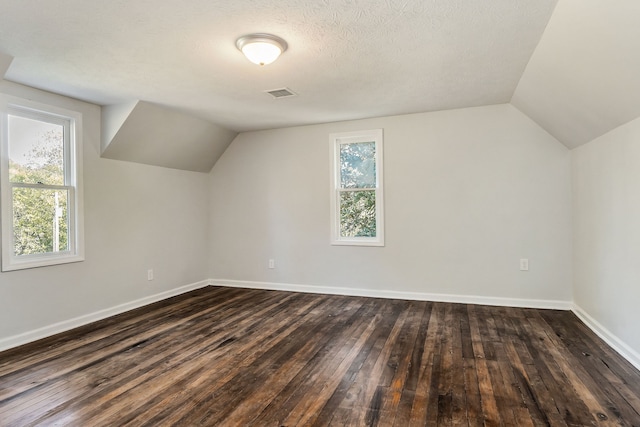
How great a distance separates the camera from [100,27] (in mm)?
2285

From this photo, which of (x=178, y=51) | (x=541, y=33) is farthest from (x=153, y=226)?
(x=541, y=33)

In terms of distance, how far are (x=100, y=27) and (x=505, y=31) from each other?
271 centimetres

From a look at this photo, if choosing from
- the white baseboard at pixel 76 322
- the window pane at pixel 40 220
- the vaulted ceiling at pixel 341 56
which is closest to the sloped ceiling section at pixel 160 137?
the vaulted ceiling at pixel 341 56

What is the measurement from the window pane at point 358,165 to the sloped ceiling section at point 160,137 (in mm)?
1816

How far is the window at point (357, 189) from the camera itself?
15.5 feet

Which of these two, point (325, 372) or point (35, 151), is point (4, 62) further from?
point (325, 372)

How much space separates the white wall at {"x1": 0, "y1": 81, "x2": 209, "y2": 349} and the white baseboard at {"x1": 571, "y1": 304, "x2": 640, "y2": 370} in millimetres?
4909

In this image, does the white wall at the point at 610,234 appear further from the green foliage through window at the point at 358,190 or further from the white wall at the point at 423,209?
the green foliage through window at the point at 358,190

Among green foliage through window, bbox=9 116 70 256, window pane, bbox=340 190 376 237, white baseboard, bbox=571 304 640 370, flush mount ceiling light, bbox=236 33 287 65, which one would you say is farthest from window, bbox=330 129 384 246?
green foliage through window, bbox=9 116 70 256

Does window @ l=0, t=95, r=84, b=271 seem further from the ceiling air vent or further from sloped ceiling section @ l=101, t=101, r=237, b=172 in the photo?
the ceiling air vent

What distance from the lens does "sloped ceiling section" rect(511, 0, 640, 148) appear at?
1.89 m

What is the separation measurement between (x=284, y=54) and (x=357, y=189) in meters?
2.44

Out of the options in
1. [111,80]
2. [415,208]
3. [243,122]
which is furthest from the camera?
[243,122]

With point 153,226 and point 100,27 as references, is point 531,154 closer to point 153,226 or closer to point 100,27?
point 100,27
